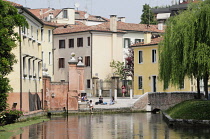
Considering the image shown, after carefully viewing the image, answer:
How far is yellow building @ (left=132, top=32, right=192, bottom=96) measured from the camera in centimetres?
6850

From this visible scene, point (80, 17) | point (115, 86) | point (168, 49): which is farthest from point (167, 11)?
point (168, 49)

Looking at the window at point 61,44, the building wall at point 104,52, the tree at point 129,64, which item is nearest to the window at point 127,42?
the tree at point 129,64

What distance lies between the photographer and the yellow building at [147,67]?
2697 inches

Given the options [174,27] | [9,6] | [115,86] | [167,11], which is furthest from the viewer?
[167,11]

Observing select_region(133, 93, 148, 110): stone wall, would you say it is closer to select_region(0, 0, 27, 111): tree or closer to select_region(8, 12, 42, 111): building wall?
select_region(8, 12, 42, 111): building wall

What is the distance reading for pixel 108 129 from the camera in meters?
36.3

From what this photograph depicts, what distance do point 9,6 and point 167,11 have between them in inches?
4208

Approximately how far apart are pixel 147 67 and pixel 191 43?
93.7 feet

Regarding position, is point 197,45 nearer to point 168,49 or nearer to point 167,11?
point 168,49

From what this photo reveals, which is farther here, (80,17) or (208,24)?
(80,17)

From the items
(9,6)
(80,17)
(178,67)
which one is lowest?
(178,67)

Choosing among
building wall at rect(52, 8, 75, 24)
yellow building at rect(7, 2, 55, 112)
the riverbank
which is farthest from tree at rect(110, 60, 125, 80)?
the riverbank

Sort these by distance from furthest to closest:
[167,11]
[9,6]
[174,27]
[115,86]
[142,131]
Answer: [167,11]
[115,86]
[174,27]
[142,131]
[9,6]

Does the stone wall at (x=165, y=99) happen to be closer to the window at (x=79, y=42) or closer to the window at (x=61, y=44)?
the window at (x=79, y=42)
